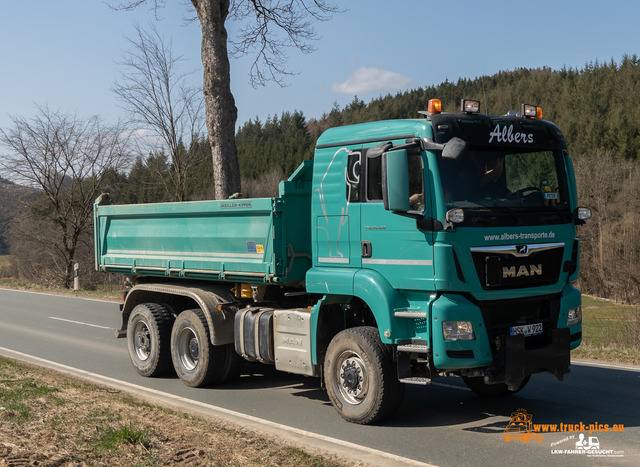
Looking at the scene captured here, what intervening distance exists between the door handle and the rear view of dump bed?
107 cm

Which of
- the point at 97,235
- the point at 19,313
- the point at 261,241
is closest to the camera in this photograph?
the point at 261,241

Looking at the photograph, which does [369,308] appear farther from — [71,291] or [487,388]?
[71,291]

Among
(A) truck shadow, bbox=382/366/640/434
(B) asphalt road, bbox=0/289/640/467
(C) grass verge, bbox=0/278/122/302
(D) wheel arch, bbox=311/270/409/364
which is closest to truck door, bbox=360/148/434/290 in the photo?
(D) wheel arch, bbox=311/270/409/364

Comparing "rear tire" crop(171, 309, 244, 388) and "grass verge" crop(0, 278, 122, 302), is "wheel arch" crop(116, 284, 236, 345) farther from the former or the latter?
"grass verge" crop(0, 278, 122, 302)

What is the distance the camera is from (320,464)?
15.9 feet

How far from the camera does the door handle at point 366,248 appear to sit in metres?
6.13

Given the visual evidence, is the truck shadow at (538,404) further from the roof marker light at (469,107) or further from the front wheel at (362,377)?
the roof marker light at (469,107)

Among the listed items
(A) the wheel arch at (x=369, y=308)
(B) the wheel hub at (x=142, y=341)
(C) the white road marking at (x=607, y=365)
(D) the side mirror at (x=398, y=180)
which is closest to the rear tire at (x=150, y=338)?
(B) the wheel hub at (x=142, y=341)

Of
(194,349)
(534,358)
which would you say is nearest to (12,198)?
(194,349)

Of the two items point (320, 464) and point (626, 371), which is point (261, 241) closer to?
point (320, 464)

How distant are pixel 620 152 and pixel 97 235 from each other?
8226 centimetres

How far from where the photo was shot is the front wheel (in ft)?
19.3

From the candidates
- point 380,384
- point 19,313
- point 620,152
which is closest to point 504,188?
point 380,384

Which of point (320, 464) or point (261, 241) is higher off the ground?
point (261, 241)
